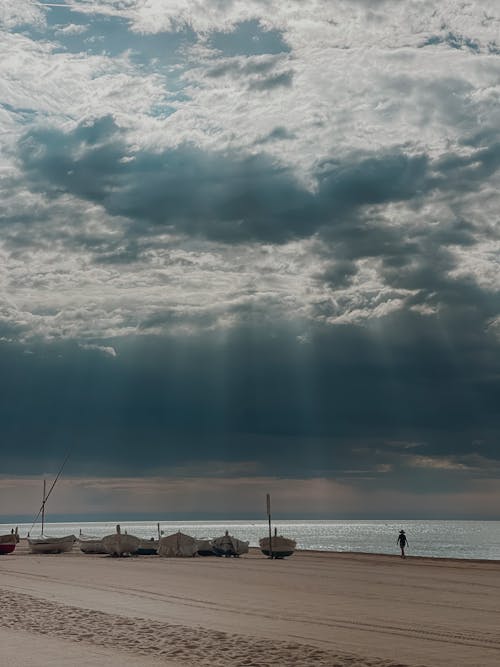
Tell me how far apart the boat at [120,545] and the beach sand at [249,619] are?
17957 millimetres

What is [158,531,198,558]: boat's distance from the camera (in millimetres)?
58281

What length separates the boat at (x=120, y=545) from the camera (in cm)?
5869

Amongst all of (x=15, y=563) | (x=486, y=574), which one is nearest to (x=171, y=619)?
(x=486, y=574)

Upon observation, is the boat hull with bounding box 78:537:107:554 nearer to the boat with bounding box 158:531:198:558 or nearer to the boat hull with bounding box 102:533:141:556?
the boat hull with bounding box 102:533:141:556

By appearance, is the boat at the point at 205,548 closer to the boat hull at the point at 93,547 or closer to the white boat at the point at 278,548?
the white boat at the point at 278,548

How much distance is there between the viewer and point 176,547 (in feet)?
192

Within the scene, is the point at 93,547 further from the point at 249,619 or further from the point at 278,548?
the point at 249,619

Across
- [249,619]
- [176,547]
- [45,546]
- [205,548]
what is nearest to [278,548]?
[205,548]

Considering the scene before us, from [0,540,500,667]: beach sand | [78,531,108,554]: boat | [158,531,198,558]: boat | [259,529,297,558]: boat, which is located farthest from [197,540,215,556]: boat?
[0,540,500,667]: beach sand

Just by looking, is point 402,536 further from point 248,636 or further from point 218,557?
point 248,636

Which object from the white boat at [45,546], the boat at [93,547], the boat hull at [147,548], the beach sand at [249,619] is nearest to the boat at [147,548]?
the boat hull at [147,548]

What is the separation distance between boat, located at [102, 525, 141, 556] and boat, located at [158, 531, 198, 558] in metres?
2.14

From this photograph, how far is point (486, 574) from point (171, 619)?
24054 millimetres

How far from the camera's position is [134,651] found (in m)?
16.8
